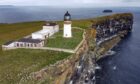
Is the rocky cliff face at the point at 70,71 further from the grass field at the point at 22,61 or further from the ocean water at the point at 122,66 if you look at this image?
the ocean water at the point at 122,66

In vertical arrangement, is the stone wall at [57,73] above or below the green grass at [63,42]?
below

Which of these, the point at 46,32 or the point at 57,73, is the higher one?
the point at 46,32

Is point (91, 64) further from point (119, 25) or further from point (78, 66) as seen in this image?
point (119, 25)

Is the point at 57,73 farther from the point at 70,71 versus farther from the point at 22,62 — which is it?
the point at 22,62

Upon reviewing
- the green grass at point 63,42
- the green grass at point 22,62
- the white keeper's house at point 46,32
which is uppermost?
the white keeper's house at point 46,32

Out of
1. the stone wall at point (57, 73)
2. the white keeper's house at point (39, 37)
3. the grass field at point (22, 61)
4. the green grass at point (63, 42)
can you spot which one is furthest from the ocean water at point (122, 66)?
the white keeper's house at point (39, 37)

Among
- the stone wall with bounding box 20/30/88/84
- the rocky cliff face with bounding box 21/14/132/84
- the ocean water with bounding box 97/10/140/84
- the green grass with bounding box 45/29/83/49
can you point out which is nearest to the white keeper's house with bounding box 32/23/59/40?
the green grass with bounding box 45/29/83/49

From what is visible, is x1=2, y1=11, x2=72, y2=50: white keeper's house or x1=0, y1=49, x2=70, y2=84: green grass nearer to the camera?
x1=0, y1=49, x2=70, y2=84: green grass

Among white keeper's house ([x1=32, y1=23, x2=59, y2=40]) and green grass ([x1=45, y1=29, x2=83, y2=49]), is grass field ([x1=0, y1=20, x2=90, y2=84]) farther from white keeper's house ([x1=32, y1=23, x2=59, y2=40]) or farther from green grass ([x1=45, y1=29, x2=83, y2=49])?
white keeper's house ([x1=32, y1=23, x2=59, y2=40])

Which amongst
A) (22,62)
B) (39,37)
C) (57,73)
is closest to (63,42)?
(39,37)

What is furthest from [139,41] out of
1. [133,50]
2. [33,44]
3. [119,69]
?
[33,44]
